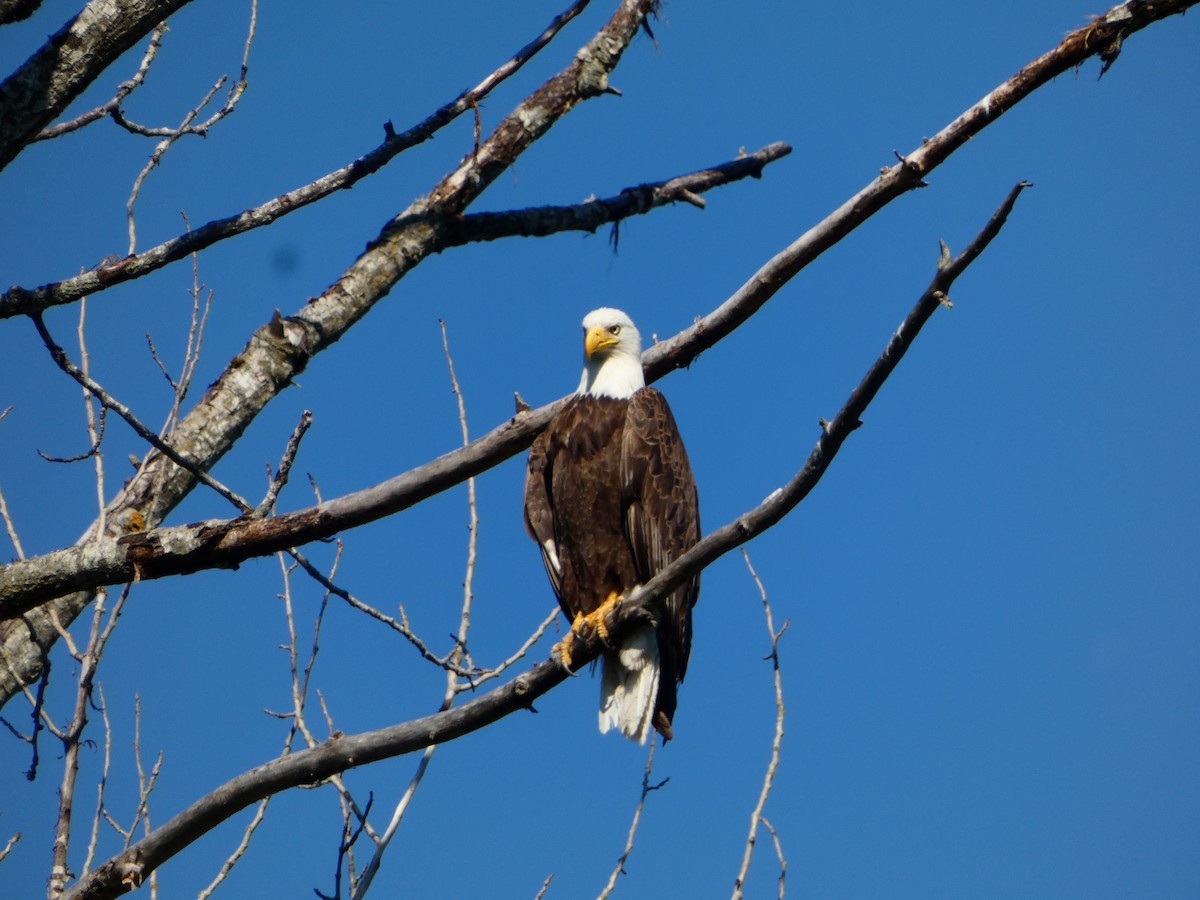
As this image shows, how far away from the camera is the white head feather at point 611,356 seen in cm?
486

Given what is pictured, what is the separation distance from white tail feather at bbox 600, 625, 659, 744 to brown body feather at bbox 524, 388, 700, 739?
0.06 metres

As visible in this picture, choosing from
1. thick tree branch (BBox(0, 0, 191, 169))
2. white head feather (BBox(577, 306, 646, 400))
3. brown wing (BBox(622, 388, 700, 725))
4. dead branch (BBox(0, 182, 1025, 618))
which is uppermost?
white head feather (BBox(577, 306, 646, 400))

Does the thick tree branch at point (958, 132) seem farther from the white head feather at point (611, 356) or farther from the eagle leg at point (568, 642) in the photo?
the eagle leg at point (568, 642)

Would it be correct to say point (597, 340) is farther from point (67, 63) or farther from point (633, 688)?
point (67, 63)

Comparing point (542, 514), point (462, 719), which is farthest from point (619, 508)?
point (462, 719)

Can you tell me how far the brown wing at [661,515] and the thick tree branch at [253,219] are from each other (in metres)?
1.34

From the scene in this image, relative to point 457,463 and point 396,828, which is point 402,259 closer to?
point 457,463

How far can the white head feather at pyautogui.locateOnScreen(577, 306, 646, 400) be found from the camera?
486 centimetres

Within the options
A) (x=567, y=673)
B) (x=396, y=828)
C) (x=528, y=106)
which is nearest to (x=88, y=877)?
(x=396, y=828)

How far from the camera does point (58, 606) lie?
382cm

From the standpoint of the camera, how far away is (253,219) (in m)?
3.73

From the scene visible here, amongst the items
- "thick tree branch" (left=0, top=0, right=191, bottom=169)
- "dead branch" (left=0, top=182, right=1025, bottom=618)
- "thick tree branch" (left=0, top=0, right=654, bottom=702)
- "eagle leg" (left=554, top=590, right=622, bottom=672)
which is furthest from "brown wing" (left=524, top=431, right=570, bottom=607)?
"thick tree branch" (left=0, top=0, right=191, bottom=169)

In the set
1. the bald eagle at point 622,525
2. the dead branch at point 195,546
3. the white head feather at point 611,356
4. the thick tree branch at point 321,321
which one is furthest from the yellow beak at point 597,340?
the dead branch at point 195,546

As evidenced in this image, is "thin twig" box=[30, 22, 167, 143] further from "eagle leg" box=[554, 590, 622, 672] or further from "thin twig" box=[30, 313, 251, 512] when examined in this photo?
"eagle leg" box=[554, 590, 622, 672]
